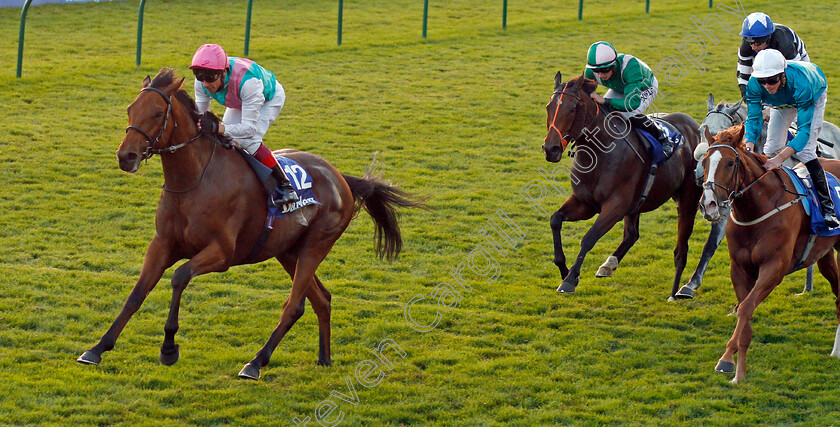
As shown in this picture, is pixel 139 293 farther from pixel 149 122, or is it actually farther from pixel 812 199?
pixel 812 199

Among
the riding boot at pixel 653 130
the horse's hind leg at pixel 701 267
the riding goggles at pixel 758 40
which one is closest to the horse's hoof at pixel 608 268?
the horse's hind leg at pixel 701 267

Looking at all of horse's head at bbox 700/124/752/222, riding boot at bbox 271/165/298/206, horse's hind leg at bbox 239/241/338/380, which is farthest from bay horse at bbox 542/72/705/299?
riding boot at bbox 271/165/298/206

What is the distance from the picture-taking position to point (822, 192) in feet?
24.1

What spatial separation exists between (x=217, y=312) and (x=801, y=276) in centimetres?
593

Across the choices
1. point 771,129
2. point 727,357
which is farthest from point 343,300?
point 771,129

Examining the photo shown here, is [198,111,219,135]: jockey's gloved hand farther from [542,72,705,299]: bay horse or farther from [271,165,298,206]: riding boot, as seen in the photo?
[542,72,705,299]: bay horse

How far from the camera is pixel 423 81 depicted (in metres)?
17.7

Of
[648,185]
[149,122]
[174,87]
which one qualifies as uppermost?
[174,87]

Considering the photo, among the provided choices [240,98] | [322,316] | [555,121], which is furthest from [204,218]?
[555,121]

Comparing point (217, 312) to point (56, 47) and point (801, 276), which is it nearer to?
point (801, 276)

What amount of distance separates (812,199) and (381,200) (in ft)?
11.5

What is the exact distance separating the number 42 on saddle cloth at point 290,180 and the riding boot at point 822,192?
3.94 m

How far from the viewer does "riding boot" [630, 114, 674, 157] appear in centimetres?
891

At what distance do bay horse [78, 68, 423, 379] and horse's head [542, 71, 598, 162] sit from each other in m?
1.94
